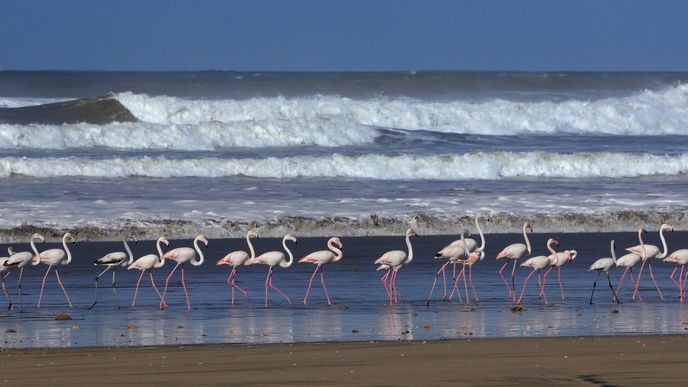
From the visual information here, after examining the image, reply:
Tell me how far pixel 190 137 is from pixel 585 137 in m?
11.0

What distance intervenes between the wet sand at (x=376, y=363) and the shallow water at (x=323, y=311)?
52 cm

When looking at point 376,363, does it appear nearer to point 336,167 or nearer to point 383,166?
point 336,167

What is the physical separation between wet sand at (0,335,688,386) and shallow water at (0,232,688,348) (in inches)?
20.3

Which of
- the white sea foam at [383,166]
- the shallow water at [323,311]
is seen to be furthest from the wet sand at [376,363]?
the white sea foam at [383,166]

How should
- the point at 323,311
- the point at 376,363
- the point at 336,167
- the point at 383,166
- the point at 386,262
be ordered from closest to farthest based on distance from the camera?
1. the point at 376,363
2. the point at 323,311
3. the point at 386,262
4. the point at 336,167
5. the point at 383,166

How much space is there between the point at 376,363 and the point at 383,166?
49.3ft

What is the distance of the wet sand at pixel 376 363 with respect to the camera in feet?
24.3

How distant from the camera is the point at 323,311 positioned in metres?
10.7

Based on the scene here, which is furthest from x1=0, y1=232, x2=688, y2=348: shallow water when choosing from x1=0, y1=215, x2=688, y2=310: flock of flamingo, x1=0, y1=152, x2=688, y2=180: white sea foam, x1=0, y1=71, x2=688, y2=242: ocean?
x1=0, y1=152, x2=688, y2=180: white sea foam

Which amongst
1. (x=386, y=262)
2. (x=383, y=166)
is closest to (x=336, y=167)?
(x=383, y=166)

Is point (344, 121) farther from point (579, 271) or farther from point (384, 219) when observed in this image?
point (579, 271)

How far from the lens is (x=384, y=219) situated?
16.5 m

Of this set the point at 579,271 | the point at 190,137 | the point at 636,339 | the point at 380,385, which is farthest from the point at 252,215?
the point at 190,137

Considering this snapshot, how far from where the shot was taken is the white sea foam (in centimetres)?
2194
